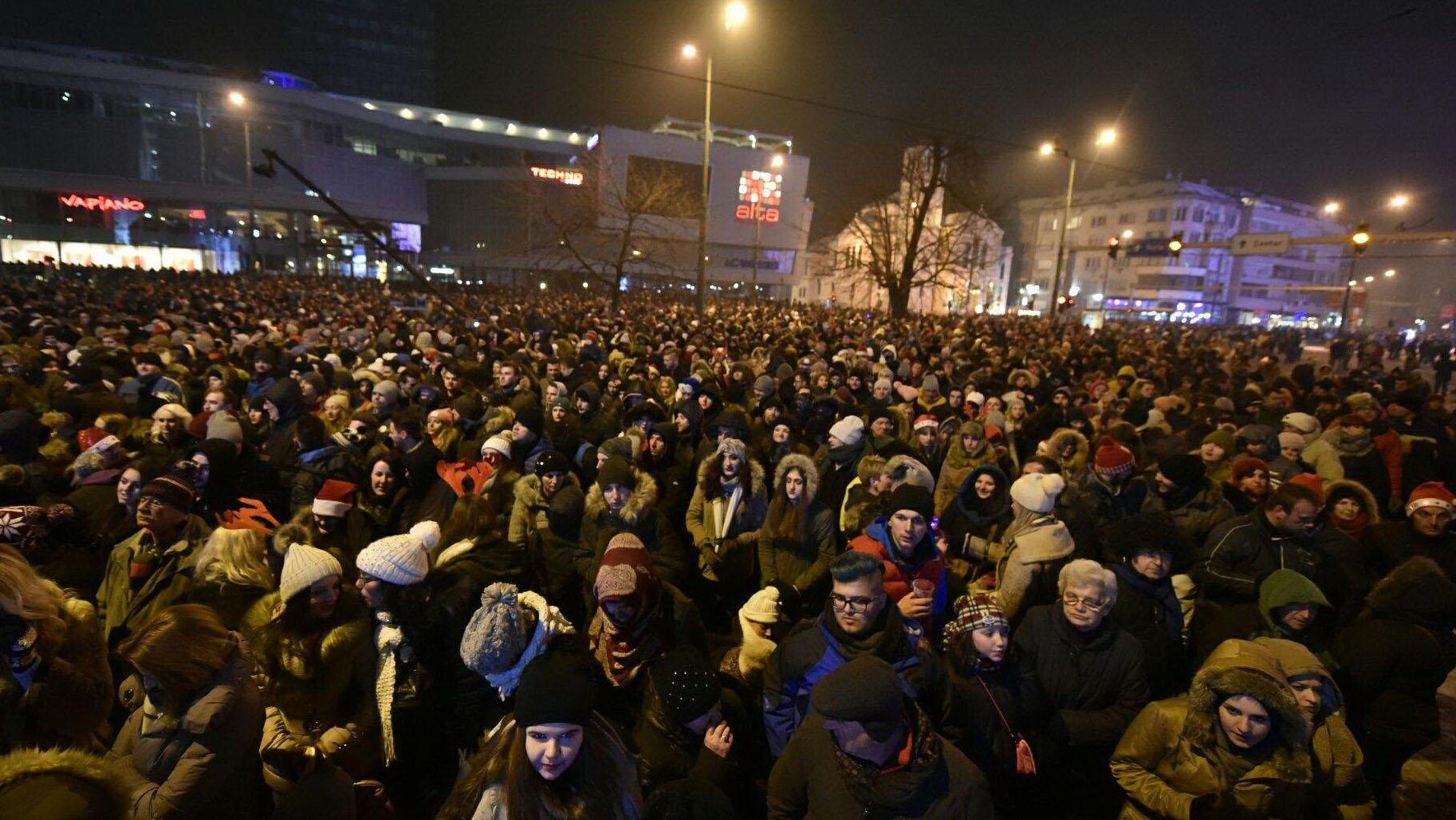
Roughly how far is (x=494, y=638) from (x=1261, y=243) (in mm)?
23930

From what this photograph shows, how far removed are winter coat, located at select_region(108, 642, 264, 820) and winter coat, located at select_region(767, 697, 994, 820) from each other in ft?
6.57

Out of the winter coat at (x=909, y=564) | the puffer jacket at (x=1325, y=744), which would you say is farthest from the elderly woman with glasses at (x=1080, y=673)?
the winter coat at (x=909, y=564)

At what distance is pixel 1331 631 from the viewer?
3.82m

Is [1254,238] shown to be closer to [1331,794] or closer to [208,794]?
[1331,794]

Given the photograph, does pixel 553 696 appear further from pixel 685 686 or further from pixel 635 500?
pixel 635 500

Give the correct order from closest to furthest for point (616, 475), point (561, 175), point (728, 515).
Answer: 1. point (616, 475)
2. point (728, 515)
3. point (561, 175)

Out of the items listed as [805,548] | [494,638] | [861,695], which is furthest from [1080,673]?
[494,638]

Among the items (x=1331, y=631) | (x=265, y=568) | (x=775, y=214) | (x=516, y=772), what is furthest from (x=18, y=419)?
(x=775, y=214)

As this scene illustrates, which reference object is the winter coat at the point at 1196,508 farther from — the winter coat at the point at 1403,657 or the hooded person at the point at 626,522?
the hooded person at the point at 626,522

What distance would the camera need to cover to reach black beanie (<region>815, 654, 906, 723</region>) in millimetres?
1896

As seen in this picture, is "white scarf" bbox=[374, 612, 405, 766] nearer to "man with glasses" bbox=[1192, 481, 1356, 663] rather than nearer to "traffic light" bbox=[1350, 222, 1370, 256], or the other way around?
"man with glasses" bbox=[1192, 481, 1356, 663]

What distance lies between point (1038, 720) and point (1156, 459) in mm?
5070

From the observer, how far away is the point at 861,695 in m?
Answer: 1.91

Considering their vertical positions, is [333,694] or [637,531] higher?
[637,531]
